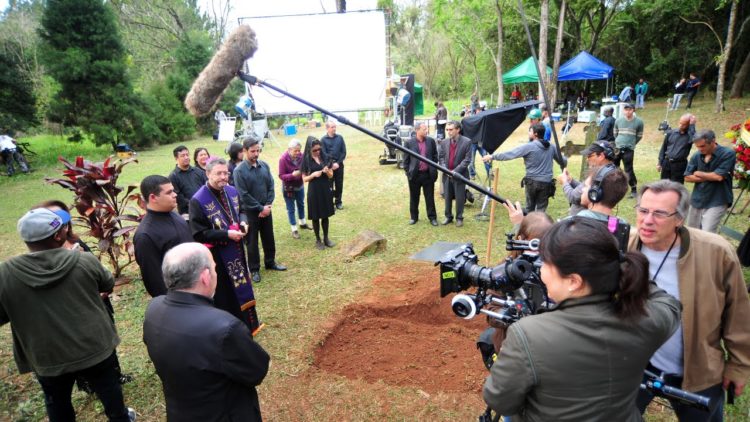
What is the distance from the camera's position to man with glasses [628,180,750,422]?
6.60 ft

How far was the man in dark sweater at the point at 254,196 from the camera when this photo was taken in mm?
5672

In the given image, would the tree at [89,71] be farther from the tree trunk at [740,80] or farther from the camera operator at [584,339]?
the tree trunk at [740,80]

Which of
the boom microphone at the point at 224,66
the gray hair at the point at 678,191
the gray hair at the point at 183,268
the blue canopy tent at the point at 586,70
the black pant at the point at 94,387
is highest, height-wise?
the blue canopy tent at the point at 586,70

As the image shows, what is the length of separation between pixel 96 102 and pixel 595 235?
23113mm

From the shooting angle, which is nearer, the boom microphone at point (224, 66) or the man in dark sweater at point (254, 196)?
the boom microphone at point (224, 66)

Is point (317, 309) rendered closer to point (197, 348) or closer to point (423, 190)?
point (197, 348)

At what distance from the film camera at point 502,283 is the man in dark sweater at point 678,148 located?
21.5 ft

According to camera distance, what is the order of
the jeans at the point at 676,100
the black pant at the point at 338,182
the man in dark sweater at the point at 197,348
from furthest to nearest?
the jeans at the point at 676,100 < the black pant at the point at 338,182 < the man in dark sweater at the point at 197,348

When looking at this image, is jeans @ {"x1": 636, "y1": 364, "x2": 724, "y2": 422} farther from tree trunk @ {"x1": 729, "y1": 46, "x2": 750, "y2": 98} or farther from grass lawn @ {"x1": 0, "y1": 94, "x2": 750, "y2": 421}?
tree trunk @ {"x1": 729, "y1": 46, "x2": 750, "y2": 98}

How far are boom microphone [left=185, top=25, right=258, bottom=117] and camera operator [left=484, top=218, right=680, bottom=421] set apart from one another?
2.40 meters

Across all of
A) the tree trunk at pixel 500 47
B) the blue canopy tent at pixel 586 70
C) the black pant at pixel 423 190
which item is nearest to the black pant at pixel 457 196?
the black pant at pixel 423 190

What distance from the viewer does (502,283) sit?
6.48 ft

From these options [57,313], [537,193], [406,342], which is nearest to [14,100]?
[57,313]

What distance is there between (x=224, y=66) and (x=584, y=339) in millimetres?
2677
